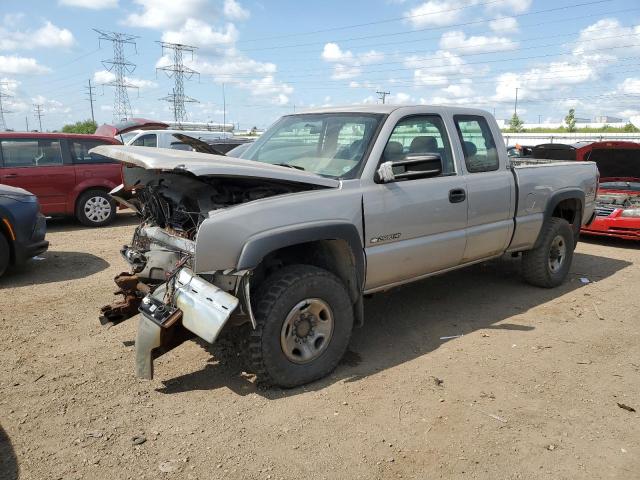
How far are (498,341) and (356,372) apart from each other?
1.44 meters

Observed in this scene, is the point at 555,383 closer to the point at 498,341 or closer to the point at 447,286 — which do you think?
the point at 498,341

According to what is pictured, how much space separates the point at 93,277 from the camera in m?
6.36

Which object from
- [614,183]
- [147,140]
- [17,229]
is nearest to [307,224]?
[17,229]

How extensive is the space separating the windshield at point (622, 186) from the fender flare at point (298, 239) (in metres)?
7.47

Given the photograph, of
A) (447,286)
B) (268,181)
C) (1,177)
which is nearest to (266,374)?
(268,181)

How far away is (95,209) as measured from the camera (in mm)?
10000

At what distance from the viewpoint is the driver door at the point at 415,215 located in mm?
4000

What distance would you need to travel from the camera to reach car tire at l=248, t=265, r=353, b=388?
3436 mm

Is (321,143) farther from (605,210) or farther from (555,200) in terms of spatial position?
(605,210)

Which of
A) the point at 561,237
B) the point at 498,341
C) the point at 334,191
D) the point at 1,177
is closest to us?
the point at 334,191

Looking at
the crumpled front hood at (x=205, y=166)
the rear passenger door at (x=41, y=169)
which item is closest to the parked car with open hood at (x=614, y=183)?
the crumpled front hood at (x=205, y=166)

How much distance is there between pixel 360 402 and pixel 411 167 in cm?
184

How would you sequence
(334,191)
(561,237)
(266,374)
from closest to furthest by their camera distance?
(266,374) → (334,191) → (561,237)

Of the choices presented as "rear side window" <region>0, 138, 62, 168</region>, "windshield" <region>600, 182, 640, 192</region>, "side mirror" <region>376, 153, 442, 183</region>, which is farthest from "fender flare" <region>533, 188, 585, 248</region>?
"rear side window" <region>0, 138, 62, 168</region>
